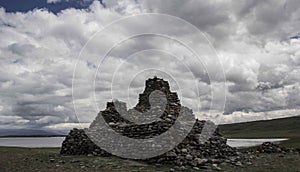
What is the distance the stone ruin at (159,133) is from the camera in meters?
26.5

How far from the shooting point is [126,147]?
95.1 ft

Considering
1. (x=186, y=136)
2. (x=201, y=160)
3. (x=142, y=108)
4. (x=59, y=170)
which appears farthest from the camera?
(x=142, y=108)

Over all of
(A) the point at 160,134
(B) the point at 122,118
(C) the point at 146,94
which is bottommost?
(A) the point at 160,134

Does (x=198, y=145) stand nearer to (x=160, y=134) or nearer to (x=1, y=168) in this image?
(x=160, y=134)

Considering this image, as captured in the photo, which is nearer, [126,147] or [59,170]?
[59,170]

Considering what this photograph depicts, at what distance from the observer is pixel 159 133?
28344 mm

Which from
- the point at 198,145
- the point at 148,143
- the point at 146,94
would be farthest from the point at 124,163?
the point at 146,94

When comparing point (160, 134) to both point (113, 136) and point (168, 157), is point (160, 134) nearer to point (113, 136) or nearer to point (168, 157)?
point (168, 157)

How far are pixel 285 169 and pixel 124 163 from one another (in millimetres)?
12077

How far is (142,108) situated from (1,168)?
16244 mm

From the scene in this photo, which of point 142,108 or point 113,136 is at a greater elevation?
point 142,108

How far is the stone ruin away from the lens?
86.8 feet

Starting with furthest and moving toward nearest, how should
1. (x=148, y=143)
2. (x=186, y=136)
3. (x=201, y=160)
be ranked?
1. (x=186, y=136)
2. (x=148, y=143)
3. (x=201, y=160)

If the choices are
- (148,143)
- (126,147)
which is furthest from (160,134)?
(126,147)
